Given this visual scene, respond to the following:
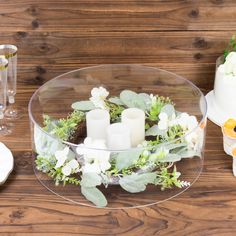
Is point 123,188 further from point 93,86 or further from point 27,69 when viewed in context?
point 27,69

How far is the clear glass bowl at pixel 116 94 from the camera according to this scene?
3.70ft

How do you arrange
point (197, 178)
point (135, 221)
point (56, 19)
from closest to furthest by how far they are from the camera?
1. point (135, 221)
2. point (197, 178)
3. point (56, 19)

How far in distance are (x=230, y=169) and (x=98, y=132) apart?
30 centimetres

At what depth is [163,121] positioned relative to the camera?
4.17ft

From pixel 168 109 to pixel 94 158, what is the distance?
298 millimetres

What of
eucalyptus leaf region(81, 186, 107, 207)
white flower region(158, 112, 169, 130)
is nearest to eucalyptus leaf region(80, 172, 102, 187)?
eucalyptus leaf region(81, 186, 107, 207)

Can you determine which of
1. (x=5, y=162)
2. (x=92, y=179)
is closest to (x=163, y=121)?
(x=92, y=179)

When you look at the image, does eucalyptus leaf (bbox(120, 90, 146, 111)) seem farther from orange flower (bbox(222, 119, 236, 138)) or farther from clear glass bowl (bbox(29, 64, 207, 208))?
orange flower (bbox(222, 119, 236, 138))

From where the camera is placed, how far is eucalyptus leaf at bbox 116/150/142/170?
1.08m

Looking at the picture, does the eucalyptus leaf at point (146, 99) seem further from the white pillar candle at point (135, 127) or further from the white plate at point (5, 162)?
the white plate at point (5, 162)

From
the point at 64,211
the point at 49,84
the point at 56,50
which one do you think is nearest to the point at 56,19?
the point at 56,50

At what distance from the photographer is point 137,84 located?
1.41 meters

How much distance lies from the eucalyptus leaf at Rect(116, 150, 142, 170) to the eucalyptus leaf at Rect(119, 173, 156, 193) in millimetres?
30

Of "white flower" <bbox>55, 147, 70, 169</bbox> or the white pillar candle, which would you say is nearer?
"white flower" <bbox>55, 147, 70, 169</bbox>
